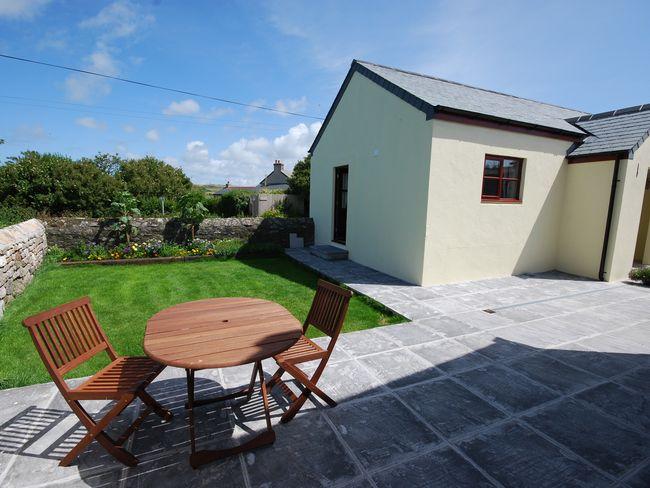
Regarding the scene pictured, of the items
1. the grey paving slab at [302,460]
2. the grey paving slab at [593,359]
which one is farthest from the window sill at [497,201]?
the grey paving slab at [302,460]

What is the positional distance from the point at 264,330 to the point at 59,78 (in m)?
14.7

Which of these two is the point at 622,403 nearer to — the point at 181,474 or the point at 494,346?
the point at 494,346

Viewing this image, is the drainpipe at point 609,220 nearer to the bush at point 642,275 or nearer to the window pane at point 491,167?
the bush at point 642,275

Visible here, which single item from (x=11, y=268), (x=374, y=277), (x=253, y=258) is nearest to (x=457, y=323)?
(x=374, y=277)

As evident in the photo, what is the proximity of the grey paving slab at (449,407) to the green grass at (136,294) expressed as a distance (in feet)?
5.42

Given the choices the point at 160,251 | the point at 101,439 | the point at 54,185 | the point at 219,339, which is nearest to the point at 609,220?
the point at 219,339

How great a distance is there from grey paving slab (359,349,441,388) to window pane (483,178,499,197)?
17.3 feet

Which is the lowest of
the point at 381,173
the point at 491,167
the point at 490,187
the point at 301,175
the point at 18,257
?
the point at 18,257

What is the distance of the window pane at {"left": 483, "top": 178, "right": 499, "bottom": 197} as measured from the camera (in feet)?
24.5

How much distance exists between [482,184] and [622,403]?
5260mm

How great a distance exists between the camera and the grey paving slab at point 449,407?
263 centimetres

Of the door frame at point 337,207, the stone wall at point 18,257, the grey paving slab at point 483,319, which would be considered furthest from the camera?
the door frame at point 337,207

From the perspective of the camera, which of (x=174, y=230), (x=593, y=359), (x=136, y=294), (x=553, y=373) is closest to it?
(x=553, y=373)

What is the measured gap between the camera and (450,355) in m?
3.85
